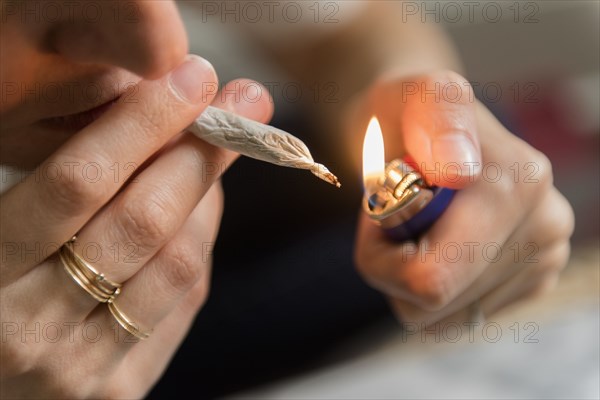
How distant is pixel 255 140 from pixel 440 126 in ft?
0.77

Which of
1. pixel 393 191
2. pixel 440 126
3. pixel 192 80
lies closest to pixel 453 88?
pixel 440 126

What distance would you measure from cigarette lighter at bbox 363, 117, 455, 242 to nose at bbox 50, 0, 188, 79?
193 mm

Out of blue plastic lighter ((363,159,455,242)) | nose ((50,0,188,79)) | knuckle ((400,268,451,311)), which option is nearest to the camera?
nose ((50,0,188,79))

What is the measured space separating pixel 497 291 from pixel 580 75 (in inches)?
44.5

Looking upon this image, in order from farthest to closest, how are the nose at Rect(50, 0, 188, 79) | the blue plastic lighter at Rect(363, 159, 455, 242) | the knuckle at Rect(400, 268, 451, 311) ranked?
the knuckle at Rect(400, 268, 451, 311) → the blue plastic lighter at Rect(363, 159, 455, 242) → the nose at Rect(50, 0, 188, 79)

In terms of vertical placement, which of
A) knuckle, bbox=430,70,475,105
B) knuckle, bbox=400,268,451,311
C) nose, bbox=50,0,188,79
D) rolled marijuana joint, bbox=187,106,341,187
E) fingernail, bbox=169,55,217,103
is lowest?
knuckle, bbox=400,268,451,311

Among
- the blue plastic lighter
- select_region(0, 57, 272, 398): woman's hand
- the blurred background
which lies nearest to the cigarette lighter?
the blue plastic lighter

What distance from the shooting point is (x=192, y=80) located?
48 cm

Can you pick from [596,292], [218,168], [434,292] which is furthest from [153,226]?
[596,292]

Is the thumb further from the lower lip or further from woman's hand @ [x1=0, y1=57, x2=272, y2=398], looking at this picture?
the lower lip

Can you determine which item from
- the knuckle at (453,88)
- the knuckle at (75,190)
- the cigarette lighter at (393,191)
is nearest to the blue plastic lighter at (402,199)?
the cigarette lighter at (393,191)

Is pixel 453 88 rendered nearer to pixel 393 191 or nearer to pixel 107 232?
pixel 393 191

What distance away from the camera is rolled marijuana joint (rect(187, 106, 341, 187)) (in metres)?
0.44

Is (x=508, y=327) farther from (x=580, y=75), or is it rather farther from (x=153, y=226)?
(x=580, y=75)
